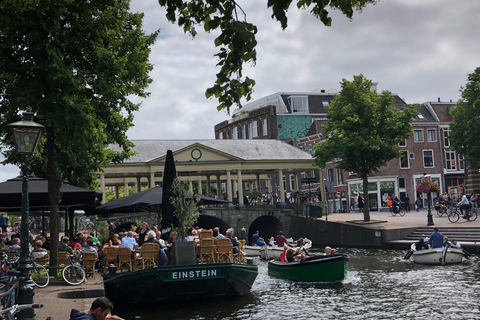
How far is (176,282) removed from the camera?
1653cm

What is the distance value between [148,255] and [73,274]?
6.79 feet

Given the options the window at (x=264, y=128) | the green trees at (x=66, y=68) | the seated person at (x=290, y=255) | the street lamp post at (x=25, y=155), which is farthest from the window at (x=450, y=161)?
the street lamp post at (x=25, y=155)

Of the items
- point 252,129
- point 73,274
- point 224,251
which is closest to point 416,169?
point 252,129

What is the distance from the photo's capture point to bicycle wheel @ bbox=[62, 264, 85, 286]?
16.0 meters

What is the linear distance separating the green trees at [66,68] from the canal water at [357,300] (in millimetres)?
4496

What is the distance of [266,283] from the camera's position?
23.0 m

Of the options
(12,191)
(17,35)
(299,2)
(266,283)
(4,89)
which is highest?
(17,35)

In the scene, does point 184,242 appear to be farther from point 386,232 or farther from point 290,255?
point 386,232

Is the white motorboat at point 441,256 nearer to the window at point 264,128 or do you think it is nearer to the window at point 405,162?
the window at point 405,162

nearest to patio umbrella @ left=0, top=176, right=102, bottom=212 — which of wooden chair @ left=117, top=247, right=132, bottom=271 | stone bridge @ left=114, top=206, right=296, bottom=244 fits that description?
wooden chair @ left=117, top=247, right=132, bottom=271

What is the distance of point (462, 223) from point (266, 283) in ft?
57.1

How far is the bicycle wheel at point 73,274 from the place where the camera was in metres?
16.0

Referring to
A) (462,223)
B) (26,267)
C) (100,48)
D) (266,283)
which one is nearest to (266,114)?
(462,223)

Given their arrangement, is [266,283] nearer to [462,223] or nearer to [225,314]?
[225,314]
